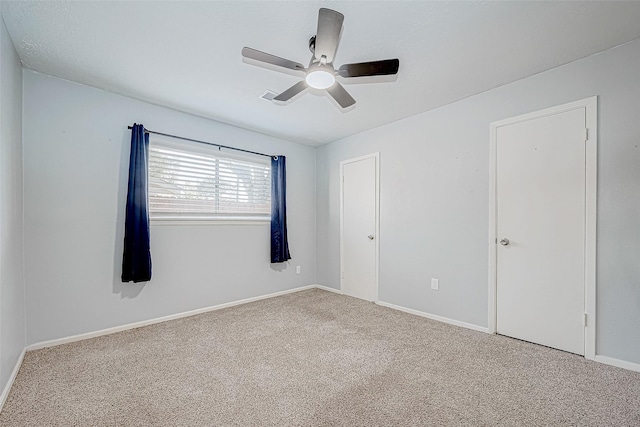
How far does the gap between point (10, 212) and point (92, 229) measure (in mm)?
730

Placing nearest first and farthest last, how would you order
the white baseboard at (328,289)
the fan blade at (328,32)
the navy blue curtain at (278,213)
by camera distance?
the fan blade at (328,32)
the navy blue curtain at (278,213)
the white baseboard at (328,289)

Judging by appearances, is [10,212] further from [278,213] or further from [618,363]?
[618,363]

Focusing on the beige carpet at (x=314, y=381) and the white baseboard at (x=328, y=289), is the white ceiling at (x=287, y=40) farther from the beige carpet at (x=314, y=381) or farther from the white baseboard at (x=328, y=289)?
the white baseboard at (x=328, y=289)

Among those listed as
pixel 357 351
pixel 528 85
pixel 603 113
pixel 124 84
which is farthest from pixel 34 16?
pixel 603 113

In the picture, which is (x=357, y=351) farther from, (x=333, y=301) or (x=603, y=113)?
(x=603, y=113)

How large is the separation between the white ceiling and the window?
70cm

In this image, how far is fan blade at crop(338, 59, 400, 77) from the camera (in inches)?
71.7

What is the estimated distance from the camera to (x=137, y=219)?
2.90 metres

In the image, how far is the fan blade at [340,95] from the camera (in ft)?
6.97

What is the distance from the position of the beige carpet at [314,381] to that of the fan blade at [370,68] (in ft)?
6.99

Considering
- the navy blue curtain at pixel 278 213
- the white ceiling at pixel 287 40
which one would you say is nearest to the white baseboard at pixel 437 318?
the navy blue curtain at pixel 278 213

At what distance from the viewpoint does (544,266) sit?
2.53 meters

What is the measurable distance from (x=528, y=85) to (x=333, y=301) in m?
3.31

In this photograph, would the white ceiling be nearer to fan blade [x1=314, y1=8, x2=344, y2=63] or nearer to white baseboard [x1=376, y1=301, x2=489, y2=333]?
fan blade [x1=314, y1=8, x2=344, y2=63]
